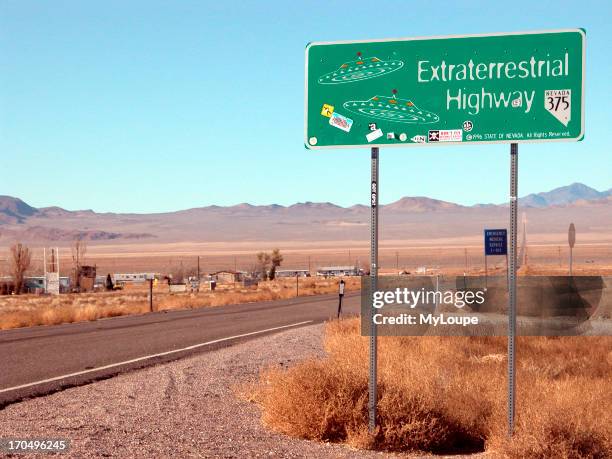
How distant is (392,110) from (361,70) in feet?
1.66

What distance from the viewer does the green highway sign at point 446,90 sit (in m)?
7.64

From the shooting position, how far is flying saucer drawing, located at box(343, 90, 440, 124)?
788cm

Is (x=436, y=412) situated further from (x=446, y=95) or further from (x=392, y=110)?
(x=446, y=95)

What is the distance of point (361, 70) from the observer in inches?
317

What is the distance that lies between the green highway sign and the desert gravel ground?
2.90 metres

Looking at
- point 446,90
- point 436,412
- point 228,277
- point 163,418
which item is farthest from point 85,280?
point 446,90

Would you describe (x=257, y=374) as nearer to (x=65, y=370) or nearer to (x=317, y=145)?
(x=65, y=370)

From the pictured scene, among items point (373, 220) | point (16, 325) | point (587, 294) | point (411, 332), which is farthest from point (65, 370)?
point (587, 294)

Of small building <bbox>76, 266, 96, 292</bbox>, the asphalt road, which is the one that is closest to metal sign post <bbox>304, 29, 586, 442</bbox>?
the asphalt road

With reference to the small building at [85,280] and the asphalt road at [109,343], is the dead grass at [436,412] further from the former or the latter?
the small building at [85,280]

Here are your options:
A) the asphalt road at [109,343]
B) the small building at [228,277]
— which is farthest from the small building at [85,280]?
the asphalt road at [109,343]

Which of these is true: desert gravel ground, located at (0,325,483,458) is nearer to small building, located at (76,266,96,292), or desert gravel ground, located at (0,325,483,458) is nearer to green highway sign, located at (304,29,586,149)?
green highway sign, located at (304,29,586,149)

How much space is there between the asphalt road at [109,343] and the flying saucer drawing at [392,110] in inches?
234

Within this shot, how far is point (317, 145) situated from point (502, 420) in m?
3.20
